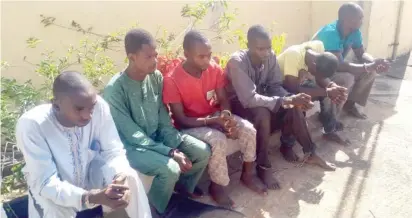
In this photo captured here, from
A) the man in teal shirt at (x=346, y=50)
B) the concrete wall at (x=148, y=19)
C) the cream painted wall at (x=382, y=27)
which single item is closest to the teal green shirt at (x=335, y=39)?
the man in teal shirt at (x=346, y=50)

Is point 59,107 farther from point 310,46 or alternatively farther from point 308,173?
point 310,46

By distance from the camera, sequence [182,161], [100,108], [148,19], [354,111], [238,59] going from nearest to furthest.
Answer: [100,108] < [182,161] < [238,59] < [354,111] < [148,19]

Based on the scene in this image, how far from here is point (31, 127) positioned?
2314 millimetres

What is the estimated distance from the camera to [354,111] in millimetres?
4762

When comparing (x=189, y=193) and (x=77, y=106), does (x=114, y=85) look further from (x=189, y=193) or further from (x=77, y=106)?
(x=189, y=193)

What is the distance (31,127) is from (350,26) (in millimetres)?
3352

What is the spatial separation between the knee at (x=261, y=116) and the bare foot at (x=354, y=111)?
67.7 inches

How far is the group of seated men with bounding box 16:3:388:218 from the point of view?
2365 mm

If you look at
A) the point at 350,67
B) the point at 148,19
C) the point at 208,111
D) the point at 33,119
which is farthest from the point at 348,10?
the point at 33,119

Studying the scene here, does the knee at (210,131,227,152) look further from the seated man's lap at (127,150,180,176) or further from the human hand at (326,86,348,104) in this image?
the human hand at (326,86,348,104)

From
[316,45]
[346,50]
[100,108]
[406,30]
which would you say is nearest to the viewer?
[100,108]

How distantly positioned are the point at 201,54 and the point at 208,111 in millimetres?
503

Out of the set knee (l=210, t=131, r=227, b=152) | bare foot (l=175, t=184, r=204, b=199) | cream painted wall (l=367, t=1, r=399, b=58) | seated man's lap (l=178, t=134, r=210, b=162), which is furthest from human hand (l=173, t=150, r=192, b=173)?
cream painted wall (l=367, t=1, r=399, b=58)

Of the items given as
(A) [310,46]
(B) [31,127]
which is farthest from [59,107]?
(A) [310,46]
